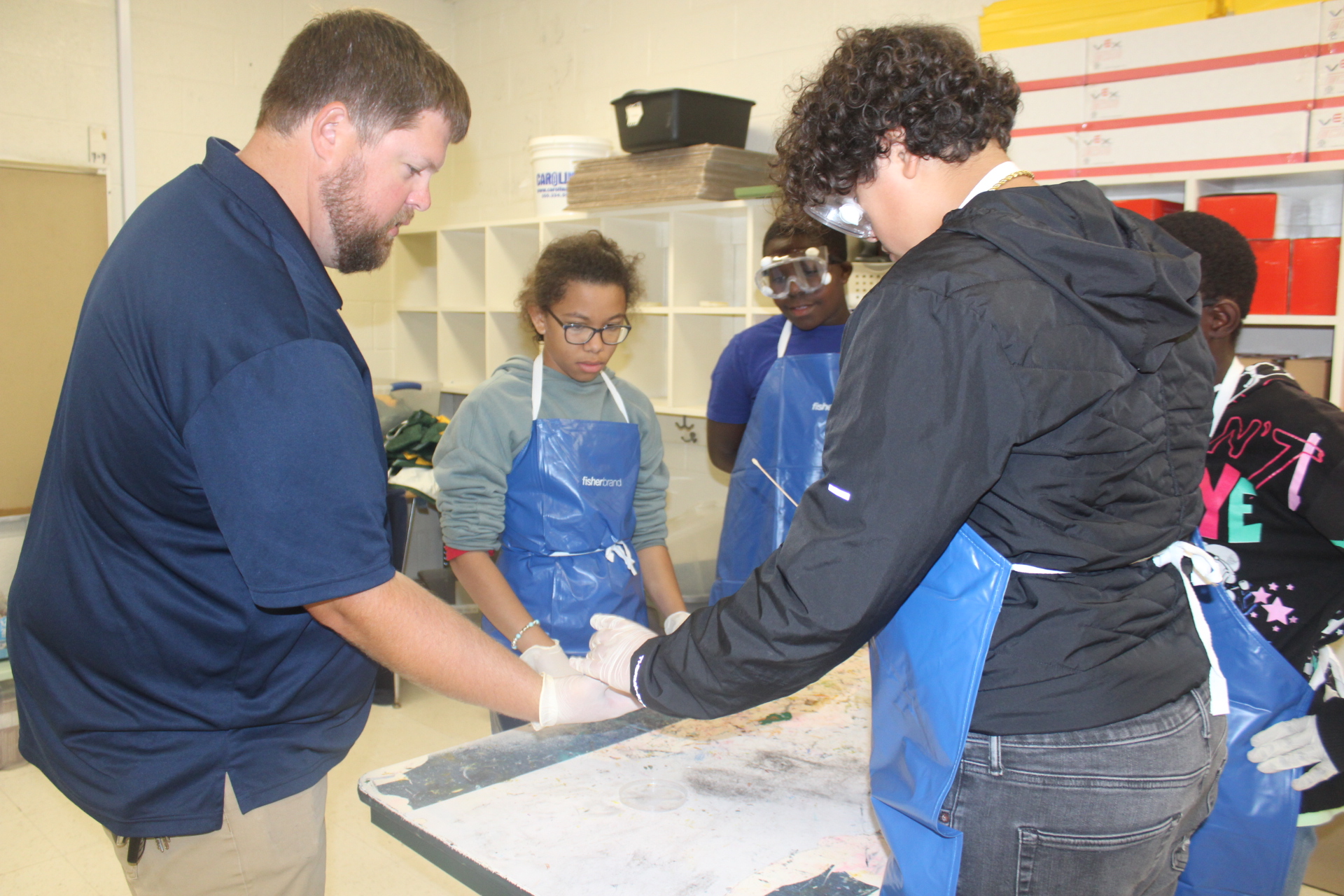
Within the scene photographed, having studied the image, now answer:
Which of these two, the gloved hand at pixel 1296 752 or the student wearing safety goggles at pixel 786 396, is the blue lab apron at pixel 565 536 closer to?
the student wearing safety goggles at pixel 786 396

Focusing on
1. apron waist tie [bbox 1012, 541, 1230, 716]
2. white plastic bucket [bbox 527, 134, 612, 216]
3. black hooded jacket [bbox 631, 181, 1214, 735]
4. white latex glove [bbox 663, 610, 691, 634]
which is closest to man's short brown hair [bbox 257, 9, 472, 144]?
black hooded jacket [bbox 631, 181, 1214, 735]

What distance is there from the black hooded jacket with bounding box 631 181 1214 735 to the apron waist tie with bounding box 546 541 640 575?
109cm

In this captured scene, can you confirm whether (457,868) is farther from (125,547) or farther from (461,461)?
(461,461)

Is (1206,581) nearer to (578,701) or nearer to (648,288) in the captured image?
(578,701)

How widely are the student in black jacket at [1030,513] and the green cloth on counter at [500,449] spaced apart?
1.06m

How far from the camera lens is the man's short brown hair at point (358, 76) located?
1084mm

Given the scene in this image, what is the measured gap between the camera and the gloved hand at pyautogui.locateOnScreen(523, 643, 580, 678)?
173 centimetres

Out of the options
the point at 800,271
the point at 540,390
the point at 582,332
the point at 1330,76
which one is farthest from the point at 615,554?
the point at 1330,76

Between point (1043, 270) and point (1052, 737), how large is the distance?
463 millimetres

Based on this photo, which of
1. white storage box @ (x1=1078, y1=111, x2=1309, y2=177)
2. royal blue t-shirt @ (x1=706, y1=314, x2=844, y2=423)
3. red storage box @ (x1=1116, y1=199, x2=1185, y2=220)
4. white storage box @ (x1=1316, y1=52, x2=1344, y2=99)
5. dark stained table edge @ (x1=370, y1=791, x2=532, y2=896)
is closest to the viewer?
dark stained table edge @ (x1=370, y1=791, x2=532, y2=896)

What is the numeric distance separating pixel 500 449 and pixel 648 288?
200cm

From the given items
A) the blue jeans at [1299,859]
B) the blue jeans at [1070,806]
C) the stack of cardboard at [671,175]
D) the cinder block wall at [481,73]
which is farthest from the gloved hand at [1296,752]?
the stack of cardboard at [671,175]

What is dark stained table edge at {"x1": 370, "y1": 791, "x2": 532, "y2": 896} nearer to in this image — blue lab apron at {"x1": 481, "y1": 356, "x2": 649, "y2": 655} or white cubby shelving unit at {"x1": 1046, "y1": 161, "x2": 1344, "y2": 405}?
blue lab apron at {"x1": 481, "y1": 356, "x2": 649, "y2": 655}

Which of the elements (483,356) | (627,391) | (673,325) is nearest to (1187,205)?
(627,391)
